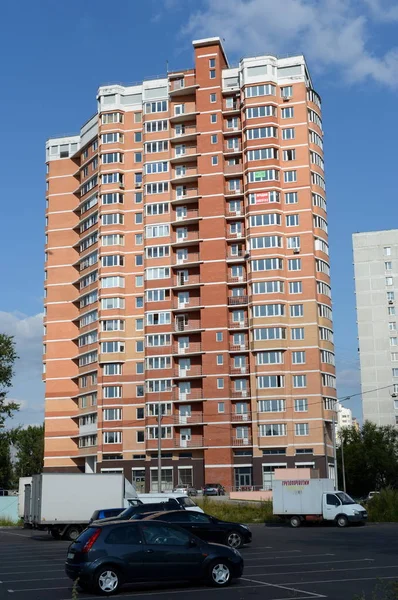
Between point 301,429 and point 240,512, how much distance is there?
30249 mm

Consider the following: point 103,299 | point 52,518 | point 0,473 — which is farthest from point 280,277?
point 52,518

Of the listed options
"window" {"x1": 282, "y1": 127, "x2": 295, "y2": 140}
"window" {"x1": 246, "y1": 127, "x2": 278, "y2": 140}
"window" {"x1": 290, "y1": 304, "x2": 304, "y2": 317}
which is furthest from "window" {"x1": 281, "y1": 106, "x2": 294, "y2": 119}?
"window" {"x1": 290, "y1": 304, "x2": 304, "y2": 317}

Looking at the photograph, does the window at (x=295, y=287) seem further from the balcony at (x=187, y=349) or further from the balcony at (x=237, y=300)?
the balcony at (x=187, y=349)

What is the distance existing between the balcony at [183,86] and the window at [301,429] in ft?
132

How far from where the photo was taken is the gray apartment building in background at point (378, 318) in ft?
415

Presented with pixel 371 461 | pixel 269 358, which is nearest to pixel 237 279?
pixel 269 358

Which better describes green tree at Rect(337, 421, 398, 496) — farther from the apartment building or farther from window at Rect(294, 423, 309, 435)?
window at Rect(294, 423, 309, 435)

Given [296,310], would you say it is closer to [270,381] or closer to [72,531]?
[270,381]

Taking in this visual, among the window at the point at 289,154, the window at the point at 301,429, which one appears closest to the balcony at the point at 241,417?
the window at the point at 301,429

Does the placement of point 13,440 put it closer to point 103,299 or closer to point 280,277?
point 103,299

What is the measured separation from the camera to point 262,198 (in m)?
85.9

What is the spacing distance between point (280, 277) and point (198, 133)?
1963 cm

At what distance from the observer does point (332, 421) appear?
8181 cm

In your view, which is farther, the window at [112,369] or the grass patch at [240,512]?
the window at [112,369]
